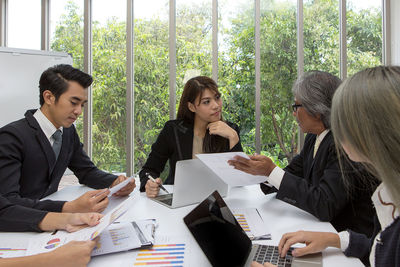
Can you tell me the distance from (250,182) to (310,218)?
0.35 metres

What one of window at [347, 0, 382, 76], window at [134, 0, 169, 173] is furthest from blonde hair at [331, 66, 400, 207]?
window at [347, 0, 382, 76]

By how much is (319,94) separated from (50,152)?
1406 millimetres

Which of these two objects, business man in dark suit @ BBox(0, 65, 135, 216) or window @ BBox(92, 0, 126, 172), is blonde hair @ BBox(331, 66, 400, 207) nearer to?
business man in dark suit @ BBox(0, 65, 135, 216)

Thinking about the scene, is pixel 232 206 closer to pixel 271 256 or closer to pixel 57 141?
pixel 271 256

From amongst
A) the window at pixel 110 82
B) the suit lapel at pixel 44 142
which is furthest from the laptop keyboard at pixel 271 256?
the window at pixel 110 82

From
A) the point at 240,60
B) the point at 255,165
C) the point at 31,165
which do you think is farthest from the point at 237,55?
the point at 31,165

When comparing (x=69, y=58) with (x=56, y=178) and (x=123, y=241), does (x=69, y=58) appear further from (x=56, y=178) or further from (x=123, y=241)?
(x=123, y=241)

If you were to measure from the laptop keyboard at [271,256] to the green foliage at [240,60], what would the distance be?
83.9 inches

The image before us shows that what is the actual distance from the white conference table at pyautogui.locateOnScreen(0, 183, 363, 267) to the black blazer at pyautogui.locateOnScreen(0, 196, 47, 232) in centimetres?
2

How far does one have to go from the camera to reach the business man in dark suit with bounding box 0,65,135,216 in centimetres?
130

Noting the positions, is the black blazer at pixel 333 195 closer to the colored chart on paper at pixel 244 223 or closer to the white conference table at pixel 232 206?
the white conference table at pixel 232 206

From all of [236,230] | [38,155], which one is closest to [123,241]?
[236,230]

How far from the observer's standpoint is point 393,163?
0.65 m

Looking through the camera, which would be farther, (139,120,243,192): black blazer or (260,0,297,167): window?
(260,0,297,167): window
